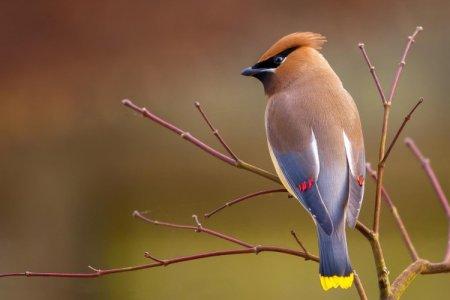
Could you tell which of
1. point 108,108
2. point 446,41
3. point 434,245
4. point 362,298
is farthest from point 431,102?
point 362,298

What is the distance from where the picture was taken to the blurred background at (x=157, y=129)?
152 inches

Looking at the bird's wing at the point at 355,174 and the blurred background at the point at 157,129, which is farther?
the blurred background at the point at 157,129

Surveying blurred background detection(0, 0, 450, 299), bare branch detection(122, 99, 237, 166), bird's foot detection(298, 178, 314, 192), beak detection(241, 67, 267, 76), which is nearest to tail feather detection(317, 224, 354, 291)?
bird's foot detection(298, 178, 314, 192)

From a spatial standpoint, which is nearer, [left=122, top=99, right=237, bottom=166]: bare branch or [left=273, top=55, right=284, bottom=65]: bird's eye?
[left=122, top=99, right=237, bottom=166]: bare branch

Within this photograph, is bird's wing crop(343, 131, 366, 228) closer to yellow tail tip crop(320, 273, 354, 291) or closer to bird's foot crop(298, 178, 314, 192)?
bird's foot crop(298, 178, 314, 192)

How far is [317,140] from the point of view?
6.22 ft

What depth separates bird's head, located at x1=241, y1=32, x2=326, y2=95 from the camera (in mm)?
2043

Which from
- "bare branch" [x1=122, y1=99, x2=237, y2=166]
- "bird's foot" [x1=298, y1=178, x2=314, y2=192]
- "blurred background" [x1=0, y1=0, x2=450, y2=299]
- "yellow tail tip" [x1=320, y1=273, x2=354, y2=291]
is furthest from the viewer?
"blurred background" [x1=0, y1=0, x2=450, y2=299]

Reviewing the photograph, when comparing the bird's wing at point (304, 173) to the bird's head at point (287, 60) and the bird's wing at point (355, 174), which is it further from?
the bird's head at point (287, 60)

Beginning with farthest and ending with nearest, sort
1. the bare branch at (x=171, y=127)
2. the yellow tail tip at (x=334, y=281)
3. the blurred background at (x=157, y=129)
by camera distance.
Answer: the blurred background at (x=157, y=129)
the yellow tail tip at (x=334, y=281)
the bare branch at (x=171, y=127)

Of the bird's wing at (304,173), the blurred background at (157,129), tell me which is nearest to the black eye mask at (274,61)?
the bird's wing at (304,173)

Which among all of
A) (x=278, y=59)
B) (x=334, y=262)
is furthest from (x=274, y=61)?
(x=334, y=262)

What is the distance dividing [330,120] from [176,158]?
208 cm

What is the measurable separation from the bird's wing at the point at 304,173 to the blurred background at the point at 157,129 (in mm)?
1920
